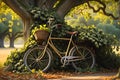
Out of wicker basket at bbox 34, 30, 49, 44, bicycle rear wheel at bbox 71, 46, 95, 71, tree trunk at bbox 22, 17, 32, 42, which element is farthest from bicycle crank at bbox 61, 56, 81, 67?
tree trunk at bbox 22, 17, 32, 42

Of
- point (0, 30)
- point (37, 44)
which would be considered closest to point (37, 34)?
point (37, 44)

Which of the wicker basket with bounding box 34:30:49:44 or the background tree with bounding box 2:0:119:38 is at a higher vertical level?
the background tree with bounding box 2:0:119:38

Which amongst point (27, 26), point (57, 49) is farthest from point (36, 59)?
point (27, 26)

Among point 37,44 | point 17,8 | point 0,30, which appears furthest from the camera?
point 0,30

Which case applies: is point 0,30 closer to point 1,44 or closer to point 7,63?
point 1,44

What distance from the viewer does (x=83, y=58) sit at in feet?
38.5

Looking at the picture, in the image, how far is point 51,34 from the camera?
1194 cm

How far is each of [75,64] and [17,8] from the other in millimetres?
3010

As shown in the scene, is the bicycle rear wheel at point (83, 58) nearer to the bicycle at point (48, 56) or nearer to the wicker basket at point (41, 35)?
the bicycle at point (48, 56)

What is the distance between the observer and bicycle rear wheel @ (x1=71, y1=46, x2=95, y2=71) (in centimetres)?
1173

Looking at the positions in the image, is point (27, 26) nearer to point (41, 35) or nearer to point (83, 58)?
point (41, 35)

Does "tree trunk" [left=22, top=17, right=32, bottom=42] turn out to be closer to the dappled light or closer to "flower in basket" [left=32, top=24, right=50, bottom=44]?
the dappled light

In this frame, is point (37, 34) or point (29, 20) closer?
point (37, 34)

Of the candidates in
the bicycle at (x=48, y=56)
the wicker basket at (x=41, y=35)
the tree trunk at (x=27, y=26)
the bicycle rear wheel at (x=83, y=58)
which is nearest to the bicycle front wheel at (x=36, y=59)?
the bicycle at (x=48, y=56)
